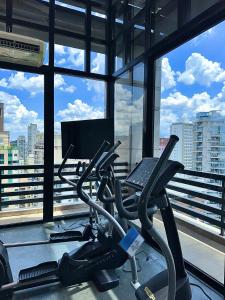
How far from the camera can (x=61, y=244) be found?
10.2ft

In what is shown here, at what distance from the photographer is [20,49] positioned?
3.34 m

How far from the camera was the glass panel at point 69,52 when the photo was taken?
3.94 m

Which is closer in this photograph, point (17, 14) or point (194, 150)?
point (194, 150)

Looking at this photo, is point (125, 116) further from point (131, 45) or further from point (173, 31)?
point (173, 31)

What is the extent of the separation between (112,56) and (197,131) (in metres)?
2.28

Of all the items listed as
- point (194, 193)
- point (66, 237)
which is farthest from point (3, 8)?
point (194, 193)

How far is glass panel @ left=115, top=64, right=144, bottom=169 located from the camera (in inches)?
146

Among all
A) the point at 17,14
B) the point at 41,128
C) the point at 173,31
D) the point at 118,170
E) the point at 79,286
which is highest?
the point at 17,14

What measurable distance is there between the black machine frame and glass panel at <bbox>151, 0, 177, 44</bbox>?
0.28 ft

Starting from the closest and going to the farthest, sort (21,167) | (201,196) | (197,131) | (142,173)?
1. (142,173)
2. (197,131)
3. (201,196)
4. (21,167)

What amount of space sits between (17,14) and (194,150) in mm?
3242

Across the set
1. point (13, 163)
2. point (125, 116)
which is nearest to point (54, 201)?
point (13, 163)

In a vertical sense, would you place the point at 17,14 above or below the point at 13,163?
above

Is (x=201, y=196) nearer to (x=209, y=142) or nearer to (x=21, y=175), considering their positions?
(x=209, y=142)
